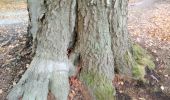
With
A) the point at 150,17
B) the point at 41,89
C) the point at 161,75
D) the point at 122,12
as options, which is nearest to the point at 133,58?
the point at 161,75

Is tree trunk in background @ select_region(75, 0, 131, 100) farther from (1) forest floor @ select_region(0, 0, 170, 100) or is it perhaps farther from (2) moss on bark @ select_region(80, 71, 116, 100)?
(1) forest floor @ select_region(0, 0, 170, 100)

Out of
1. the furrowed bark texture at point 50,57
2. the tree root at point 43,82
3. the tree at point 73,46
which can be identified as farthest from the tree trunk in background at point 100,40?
the tree root at point 43,82

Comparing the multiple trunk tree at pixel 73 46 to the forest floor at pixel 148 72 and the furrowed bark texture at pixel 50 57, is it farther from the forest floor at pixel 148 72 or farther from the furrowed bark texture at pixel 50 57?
the forest floor at pixel 148 72

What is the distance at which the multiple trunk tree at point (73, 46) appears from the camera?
15.0ft

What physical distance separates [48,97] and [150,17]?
21.0 ft

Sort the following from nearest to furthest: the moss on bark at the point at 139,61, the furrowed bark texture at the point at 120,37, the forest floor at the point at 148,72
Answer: the furrowed bark texture at the point at 120,37 < the forest floor at the point at 148,72 < the moss on bark at the point at 139,61

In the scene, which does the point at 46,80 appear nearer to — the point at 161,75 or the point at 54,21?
the point at 54,21

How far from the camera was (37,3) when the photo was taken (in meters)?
5.41

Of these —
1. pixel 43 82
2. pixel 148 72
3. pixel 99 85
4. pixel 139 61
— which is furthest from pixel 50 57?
pixel 148 72

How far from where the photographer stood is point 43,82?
4.64 m

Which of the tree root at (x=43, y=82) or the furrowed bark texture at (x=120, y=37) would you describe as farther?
the furrowed bark texture at (x=120, y=37)

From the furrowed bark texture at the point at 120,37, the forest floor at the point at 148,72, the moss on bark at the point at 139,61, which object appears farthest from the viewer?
the moss on bark at the point at 139,61

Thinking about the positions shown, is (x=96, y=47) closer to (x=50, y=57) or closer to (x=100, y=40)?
(x=100, y=40)

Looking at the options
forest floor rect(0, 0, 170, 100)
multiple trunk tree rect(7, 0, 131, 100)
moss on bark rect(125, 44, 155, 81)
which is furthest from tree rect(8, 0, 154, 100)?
moss on bark rect(125, 44, 155, 81)
